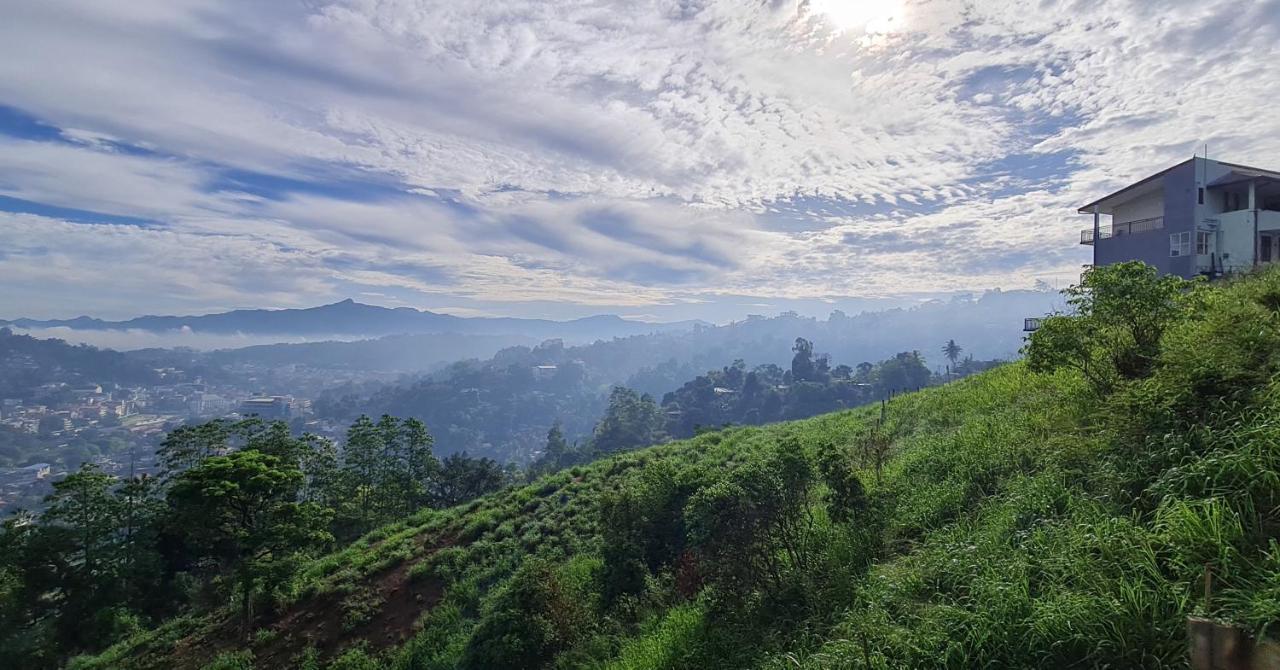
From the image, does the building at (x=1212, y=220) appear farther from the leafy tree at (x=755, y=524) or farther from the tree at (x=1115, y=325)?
the leafy tree at (x=755, y=524)

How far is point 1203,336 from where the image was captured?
491 centimetres

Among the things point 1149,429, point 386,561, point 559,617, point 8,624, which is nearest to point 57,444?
point 8,624

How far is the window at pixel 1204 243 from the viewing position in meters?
17.5

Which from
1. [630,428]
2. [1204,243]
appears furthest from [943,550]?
[630,428]

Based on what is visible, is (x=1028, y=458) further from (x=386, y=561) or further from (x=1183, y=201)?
(x=1183, y=201)

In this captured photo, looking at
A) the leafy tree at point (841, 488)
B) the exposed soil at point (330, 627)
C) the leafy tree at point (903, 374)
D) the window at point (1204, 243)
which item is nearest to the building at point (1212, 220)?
the window at point (1204, 243)

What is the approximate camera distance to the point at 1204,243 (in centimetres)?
1755

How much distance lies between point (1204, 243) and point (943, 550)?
21.7 metres

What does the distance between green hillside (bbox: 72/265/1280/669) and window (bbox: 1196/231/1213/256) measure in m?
14.9

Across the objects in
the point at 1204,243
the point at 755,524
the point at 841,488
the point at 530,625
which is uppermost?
the point at 1204,243

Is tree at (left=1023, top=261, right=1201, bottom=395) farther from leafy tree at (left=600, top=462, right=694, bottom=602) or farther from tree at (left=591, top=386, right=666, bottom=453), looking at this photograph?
tree at (left=591, top=386, right=666, bottom=453)

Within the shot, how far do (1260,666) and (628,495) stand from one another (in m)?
5.93

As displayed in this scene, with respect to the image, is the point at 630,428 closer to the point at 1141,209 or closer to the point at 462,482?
the point at 462,482

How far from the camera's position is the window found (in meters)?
17.5
